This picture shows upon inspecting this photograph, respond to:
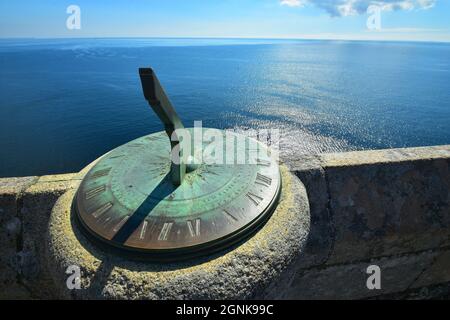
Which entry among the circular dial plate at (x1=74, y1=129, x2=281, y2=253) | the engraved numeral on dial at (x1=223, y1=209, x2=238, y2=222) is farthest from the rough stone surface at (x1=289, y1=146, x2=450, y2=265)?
the engraved numeral on dial at (x1=223, y1=209, x2=238, y2=222)

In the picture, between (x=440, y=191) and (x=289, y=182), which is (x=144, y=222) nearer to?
(x=289, y=182)

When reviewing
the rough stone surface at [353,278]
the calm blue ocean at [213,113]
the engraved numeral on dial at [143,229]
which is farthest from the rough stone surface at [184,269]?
the calm blue ocean at [213,113]

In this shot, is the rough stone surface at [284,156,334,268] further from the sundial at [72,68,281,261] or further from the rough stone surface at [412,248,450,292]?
the rough stone surface at [412,248,450,292]

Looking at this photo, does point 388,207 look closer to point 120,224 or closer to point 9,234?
point 120,224

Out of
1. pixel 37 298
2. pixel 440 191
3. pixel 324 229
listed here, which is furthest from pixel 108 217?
pixel 440 191

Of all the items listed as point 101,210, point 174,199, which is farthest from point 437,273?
point 101,210

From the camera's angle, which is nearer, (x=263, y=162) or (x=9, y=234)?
(x=9, y=234)
